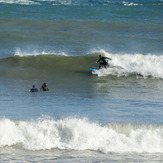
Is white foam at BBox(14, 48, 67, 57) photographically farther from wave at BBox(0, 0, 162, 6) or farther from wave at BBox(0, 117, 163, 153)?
wave at BBox(0, 0, 162, 6)

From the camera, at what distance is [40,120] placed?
1508cm

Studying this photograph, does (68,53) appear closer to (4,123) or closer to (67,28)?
(67,28)

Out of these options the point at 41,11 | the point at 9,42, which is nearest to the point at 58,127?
the point at 9,42

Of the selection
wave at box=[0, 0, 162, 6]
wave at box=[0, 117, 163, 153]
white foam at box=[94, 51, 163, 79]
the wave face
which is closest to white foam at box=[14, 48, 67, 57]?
the wave face

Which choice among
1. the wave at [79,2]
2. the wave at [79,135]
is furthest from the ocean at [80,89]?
the wave at [79,2]

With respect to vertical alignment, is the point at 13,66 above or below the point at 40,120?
above

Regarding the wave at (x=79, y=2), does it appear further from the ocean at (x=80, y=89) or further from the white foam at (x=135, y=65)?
the white foam at (x=135, y=65)

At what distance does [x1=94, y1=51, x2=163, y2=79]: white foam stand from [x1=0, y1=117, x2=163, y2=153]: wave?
10485mm

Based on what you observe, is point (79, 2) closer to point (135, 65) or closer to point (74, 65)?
point (74, 65)

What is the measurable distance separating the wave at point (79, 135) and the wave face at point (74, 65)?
1024 centimetres

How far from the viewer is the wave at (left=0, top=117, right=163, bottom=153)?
46.3ft

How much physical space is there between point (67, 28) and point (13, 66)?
13217mm

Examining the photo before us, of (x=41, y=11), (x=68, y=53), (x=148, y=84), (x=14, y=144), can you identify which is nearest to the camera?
(x=14, y=144)

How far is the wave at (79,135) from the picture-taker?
46.3 ft
